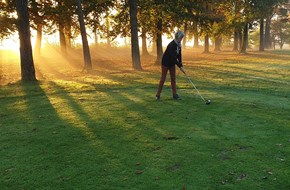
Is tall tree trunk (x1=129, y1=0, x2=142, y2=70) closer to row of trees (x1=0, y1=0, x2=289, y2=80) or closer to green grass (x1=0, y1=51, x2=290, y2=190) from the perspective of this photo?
row of trees (x1=0, y1=0, x2=289, y2=80)

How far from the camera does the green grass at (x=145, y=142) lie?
184 inches

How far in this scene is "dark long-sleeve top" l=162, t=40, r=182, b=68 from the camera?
980 cm

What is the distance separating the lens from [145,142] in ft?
20.5

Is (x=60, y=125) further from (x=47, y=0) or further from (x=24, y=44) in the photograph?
(x=47, y=0)

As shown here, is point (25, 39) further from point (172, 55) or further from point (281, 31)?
point (281, 31)

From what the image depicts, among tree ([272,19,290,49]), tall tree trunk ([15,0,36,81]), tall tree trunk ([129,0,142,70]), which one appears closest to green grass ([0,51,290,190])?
tall tree trunk ([15,0,36,81])

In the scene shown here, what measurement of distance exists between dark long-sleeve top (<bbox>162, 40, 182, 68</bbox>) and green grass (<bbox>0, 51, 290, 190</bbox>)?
1.30 m

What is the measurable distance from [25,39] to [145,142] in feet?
38.2

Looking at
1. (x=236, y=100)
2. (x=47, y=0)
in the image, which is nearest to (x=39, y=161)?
(x=236, y=100)

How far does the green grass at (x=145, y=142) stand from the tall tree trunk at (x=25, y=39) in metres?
5.03

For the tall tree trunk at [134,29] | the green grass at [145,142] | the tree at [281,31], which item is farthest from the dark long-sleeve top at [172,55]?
the tree at [281,31]

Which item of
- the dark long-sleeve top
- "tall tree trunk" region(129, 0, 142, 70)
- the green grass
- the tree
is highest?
the tree

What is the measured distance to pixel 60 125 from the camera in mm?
7629

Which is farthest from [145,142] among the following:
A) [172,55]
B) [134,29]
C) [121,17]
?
[121,17]
